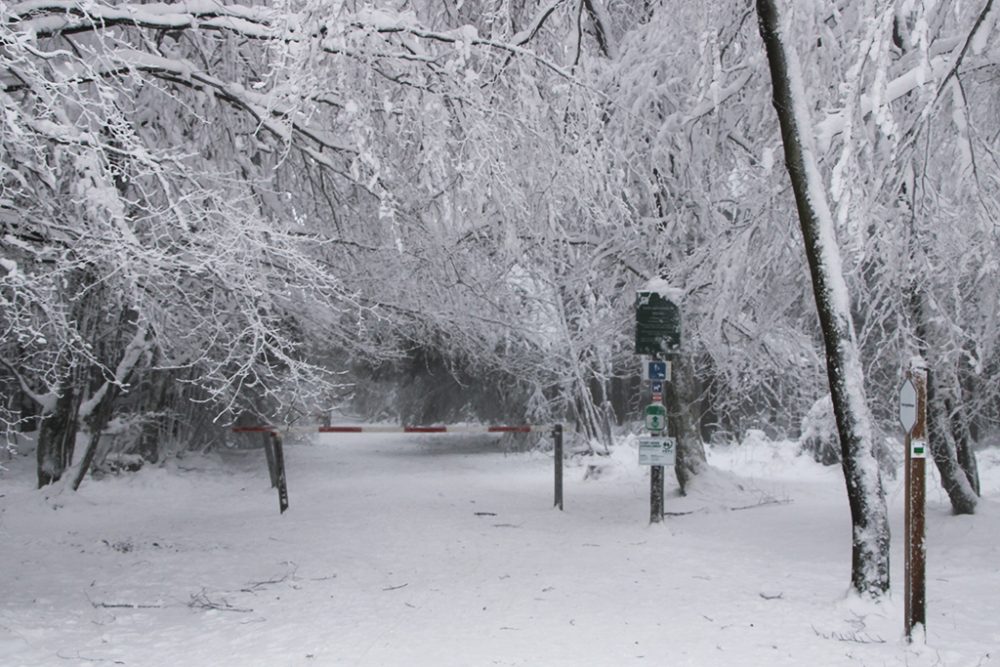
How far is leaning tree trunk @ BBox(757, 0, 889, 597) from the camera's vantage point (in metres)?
6.05

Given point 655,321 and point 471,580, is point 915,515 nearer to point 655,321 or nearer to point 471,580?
point 471,580

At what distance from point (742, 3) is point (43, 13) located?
4643mm

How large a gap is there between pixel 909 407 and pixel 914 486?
0.45m

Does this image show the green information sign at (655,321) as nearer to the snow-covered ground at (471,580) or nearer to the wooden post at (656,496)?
the wooden post at (656,496)

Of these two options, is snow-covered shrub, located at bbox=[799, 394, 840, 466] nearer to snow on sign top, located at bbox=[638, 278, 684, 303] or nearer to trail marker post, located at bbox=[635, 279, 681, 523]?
trail marker post, located at bbox=[635, 279, 681, 523]

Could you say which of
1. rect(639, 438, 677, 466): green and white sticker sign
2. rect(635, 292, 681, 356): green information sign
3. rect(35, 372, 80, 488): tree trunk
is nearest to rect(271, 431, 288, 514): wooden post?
rect(35, 372, 80, 488): tree trunk

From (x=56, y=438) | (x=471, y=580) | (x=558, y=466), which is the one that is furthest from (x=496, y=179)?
(x=56, y=438)

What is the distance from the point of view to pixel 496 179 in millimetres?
6512

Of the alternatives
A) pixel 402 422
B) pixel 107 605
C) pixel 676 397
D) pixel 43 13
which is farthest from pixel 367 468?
pixel 43 13

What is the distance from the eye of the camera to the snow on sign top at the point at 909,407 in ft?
16.2

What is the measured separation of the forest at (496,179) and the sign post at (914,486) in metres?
0.81

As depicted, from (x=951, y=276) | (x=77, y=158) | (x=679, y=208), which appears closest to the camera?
(x=77, y=158)

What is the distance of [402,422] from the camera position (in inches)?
912

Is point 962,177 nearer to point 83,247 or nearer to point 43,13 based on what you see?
point 83,247
